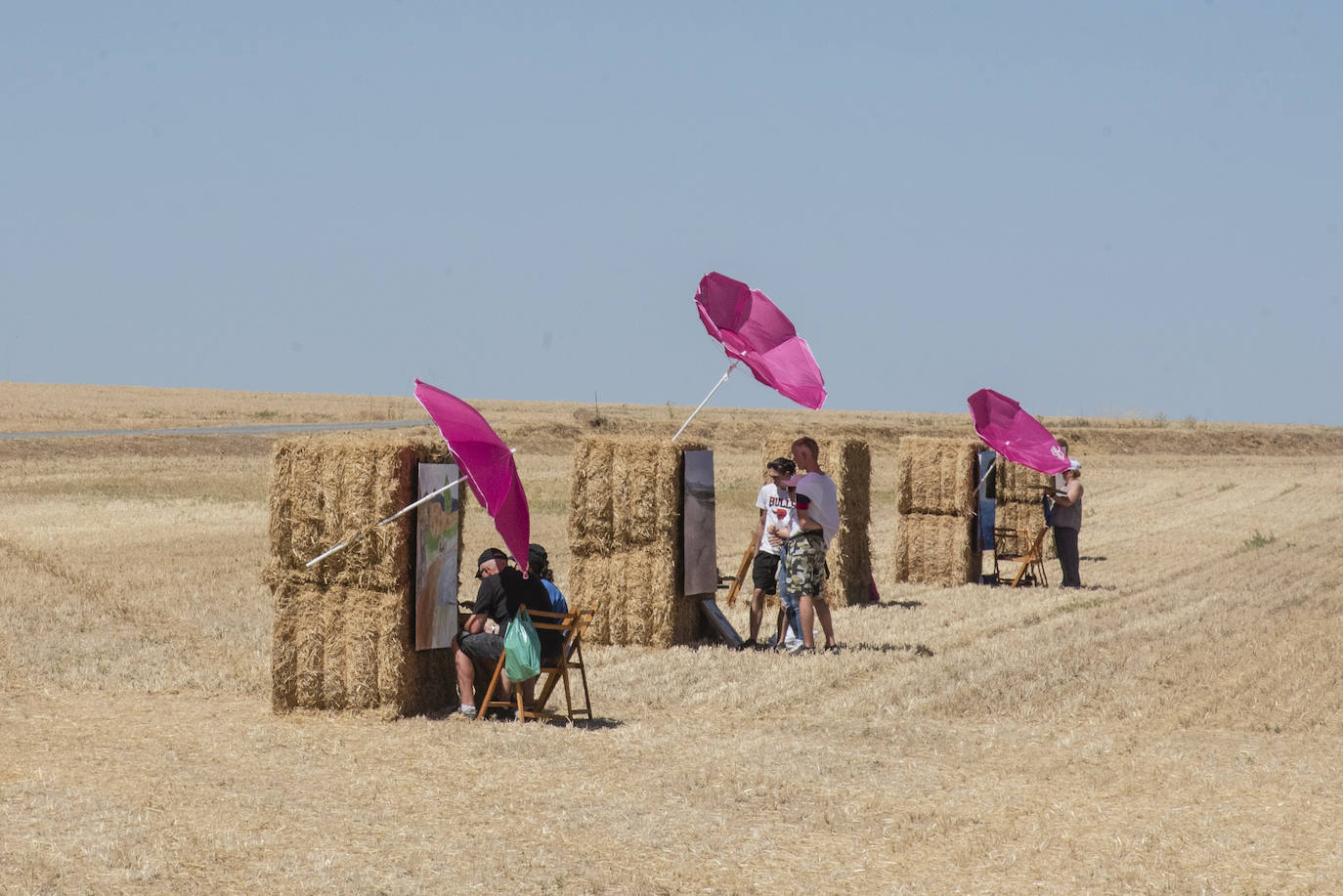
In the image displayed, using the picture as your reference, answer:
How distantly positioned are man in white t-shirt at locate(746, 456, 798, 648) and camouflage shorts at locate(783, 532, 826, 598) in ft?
0.53

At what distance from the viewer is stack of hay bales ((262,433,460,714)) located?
34.5 feet

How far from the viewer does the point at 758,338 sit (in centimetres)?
1502

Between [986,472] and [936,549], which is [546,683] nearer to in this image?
[936,549]

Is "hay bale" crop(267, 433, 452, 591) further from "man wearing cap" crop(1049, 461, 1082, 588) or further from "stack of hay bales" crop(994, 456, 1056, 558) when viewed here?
"stack of hay bales" crop(994, 456, 1056, 558)

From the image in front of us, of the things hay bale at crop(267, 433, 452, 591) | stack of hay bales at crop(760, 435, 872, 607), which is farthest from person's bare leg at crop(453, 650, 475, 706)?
stack of hay bales at crop(760, 435, 872, 607)

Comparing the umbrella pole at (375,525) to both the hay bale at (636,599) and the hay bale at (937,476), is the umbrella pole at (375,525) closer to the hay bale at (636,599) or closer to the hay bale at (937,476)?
the hay bale at (636,599)

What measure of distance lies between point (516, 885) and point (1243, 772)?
15.5ft

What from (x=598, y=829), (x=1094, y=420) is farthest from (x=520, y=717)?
(x=1094, y=420)

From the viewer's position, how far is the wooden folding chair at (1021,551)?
1936cm

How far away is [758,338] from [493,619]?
5.36 meters

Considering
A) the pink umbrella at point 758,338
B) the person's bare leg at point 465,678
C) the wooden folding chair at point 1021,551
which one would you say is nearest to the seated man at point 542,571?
the person's bare leg at point 465,678

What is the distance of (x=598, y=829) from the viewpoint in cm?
762

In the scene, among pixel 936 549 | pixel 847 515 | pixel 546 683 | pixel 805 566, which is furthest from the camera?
pixel 936 549

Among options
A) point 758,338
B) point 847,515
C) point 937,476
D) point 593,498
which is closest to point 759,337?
point 758,338
